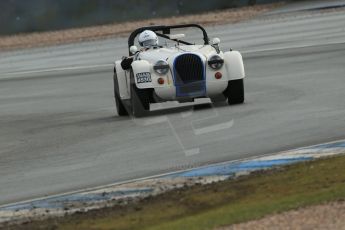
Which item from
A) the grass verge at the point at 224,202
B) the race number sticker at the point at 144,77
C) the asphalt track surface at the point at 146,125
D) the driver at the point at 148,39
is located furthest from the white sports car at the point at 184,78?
the grass verge at the point at 224,202

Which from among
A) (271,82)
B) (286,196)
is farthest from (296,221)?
(271,82)

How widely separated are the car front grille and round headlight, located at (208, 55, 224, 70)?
123 millimetres

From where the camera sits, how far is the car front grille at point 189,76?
47.0ft

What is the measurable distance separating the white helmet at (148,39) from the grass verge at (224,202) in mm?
6546

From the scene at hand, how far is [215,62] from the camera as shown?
14.3 m

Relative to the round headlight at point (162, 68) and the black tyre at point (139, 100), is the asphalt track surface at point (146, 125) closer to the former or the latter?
the black tyre at point (139, 100)

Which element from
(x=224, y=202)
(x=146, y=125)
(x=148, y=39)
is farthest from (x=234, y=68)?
(x=224, y=202)

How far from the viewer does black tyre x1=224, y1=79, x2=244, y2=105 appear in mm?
14523

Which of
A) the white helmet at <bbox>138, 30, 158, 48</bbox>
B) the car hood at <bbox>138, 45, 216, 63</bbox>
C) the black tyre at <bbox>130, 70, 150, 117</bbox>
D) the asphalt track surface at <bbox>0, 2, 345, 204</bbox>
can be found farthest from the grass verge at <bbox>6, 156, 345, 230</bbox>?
the white helmet at <bbox>138, 30, 158, 48</bbox>

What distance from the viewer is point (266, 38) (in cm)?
2783

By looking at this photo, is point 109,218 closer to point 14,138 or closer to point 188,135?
point 188,135

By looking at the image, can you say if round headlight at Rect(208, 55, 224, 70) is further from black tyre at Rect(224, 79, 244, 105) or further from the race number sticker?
the race number sticker

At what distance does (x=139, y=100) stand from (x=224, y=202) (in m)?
6.71

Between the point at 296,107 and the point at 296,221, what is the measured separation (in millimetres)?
7087
